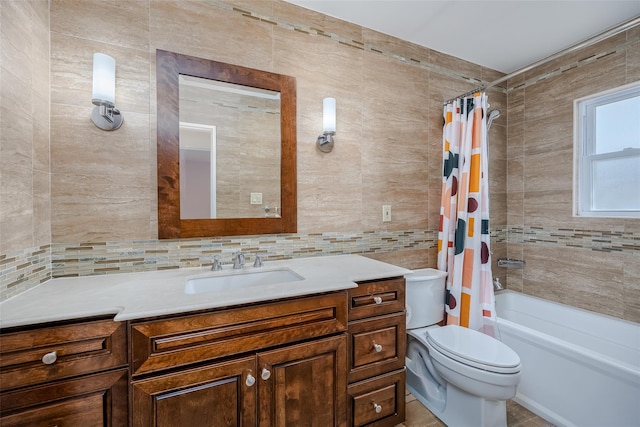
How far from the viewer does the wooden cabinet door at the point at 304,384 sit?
3.61 ft

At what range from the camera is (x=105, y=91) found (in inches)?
49.0

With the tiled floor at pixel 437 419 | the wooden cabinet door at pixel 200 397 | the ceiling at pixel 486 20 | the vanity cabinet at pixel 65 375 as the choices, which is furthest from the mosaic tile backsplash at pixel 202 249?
the ceiling at pixel 486 20

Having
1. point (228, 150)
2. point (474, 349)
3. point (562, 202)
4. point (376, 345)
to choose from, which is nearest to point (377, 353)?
point (376, 345)

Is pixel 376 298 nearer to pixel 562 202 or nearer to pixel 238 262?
pixel 238 262

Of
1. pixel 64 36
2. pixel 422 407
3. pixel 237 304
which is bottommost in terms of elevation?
pixel 422 407

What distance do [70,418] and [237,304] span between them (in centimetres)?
60

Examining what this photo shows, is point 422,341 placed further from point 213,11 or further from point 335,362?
point 213,11

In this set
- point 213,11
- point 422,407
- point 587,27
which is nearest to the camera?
point 213,11

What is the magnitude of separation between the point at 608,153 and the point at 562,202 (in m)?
0.44

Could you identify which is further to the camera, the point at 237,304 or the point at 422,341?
the point at 422,341

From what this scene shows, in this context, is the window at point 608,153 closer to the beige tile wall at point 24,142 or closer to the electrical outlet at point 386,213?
the electrical outlet at point 386,213

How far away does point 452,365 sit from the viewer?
1.46 metres

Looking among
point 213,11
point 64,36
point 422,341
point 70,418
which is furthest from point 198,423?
point 213,11

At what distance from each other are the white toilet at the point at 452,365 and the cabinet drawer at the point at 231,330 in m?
0.70
